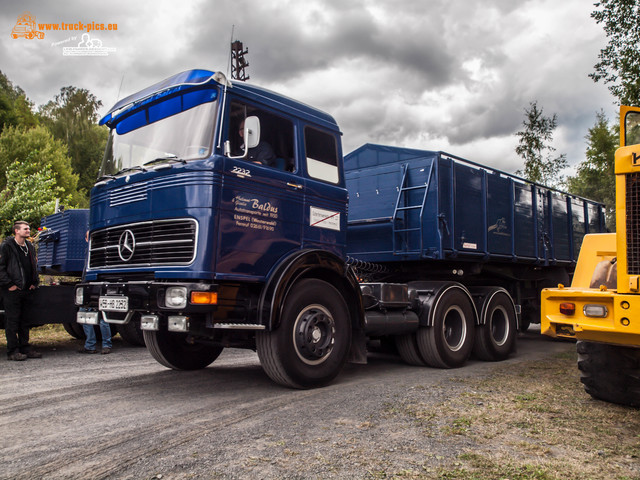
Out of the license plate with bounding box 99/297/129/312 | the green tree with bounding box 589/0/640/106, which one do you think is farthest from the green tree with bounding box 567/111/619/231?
the license plate with bounding box 99/297/129/312

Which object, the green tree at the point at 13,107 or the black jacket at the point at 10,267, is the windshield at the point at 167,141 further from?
the green tree at the point at 13,107

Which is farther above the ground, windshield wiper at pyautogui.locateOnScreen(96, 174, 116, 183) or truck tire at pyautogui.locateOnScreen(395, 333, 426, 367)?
windshield wiper at pyautogui.locateOnScreen(96, 174, 116, 183)

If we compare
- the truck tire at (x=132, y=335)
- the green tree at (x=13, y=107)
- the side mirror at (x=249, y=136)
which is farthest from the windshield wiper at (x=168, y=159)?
the green tree at (x=13, y=107)

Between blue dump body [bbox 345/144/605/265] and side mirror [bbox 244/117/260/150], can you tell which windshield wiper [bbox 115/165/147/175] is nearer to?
side mirror [bbox 244/117/260/150]

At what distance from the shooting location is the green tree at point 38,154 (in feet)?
95.6

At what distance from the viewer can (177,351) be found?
6625 mm

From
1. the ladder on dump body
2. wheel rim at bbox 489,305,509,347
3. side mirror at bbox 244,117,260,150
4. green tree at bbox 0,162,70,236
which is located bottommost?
wheel rim at bbox 489,305,509,347

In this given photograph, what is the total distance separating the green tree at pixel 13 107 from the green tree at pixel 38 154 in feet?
6.47

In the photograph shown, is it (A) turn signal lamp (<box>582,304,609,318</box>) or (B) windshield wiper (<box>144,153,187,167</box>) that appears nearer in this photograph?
(A) turn signal lamp (<box>582,304,609,318</box>)

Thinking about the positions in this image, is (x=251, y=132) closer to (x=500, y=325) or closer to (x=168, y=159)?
(x=168, y=159)

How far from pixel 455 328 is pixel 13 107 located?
138 feet

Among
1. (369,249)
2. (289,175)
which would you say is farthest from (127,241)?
(369,249)

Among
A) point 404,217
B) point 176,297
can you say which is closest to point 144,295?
point 176,297

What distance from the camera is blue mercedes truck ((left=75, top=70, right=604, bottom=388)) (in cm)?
490
